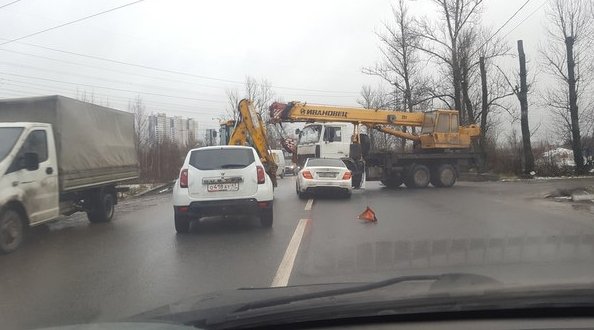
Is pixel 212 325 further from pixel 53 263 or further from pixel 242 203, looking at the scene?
pixel 242 203

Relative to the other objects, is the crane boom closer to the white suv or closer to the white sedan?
the white sedan

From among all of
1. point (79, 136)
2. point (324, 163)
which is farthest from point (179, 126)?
point (79, 136)

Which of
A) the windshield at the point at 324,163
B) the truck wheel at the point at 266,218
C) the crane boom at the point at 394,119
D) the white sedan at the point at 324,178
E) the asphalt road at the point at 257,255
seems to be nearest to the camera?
the asphalt road at the point at 257,255

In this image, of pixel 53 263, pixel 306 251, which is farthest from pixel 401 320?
pixel 53 263

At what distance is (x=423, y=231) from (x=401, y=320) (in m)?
6.96

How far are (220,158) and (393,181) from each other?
1439 centimetres

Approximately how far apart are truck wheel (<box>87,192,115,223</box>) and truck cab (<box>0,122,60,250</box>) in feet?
6.89

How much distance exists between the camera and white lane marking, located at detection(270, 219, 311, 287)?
611 centimetres

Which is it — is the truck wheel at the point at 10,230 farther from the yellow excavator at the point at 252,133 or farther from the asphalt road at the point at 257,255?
the yellow excavator at the point at 252,133

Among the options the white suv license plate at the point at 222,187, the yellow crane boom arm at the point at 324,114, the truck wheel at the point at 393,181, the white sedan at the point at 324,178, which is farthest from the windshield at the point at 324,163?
the white suv license plate at the point at 222,187

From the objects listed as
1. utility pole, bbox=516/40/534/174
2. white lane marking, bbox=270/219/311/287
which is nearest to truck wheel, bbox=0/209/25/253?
white lane marking, bbox=270/219/311/287

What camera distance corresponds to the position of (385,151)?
75.2ft

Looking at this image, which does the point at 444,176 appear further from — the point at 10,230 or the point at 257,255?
the point at 10,230

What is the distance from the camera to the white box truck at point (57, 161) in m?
8.54
